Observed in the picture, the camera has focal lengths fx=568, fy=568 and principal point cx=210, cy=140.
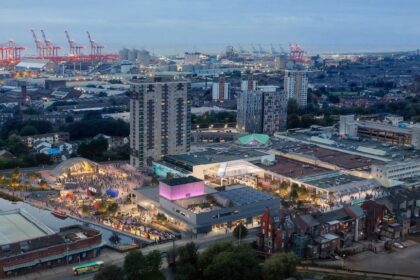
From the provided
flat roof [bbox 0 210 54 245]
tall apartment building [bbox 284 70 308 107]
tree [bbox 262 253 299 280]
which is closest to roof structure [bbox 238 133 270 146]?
flat roof [bbox 0 210 54 245]

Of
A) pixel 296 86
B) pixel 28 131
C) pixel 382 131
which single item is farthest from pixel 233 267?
pixel 296 86

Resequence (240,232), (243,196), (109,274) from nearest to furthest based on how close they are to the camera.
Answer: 1. (109,274)
2. (240,232)
3. (243,196)

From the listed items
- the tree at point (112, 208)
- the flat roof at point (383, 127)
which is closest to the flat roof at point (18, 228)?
the tree at point (112, 208)

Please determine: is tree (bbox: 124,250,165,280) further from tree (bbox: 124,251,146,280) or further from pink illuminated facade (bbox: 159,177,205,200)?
pink illuminated facade (bbox: 159,177,205,200)

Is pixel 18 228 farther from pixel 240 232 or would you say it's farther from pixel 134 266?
pixel 240 232

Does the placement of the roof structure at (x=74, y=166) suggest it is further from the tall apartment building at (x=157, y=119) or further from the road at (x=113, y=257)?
the road at (x=113, y=257)

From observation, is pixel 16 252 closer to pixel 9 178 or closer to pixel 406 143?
pixel 9 178

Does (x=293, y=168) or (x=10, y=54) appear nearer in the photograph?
(x=293, y=168)
